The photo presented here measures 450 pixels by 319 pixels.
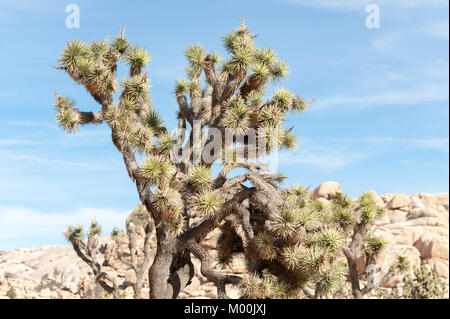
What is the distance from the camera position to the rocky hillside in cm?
3325

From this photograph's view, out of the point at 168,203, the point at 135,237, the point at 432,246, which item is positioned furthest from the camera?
the point at 432,246

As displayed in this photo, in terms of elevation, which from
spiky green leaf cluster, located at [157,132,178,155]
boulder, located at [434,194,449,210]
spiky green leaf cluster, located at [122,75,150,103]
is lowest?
boulder, located at [434,194,449,210]

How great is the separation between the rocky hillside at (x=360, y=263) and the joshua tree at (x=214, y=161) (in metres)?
13.5

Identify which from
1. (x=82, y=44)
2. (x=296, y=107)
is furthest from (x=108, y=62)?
(x=296, y=107)

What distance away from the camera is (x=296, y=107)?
1343cm

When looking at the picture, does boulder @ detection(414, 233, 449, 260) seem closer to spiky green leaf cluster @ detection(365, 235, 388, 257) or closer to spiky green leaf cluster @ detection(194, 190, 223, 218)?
spiky green leaf cluster @ detection(365, 235, 388, 257)

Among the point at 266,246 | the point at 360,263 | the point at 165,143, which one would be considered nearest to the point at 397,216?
the point at 360,263

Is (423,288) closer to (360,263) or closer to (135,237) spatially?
(360,263)

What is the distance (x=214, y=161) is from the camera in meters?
13.1

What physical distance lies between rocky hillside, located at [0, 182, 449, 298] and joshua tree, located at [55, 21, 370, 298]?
1353 centimetres

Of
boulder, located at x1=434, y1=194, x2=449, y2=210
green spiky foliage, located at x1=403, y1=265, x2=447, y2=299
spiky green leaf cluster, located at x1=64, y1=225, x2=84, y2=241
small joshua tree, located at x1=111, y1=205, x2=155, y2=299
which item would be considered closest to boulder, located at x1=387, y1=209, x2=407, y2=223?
boulder, located at x1=434, y1=194, x2=449, y2=210

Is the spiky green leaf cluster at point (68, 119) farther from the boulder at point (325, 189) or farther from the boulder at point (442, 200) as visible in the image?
the boulder at point (442, 200)

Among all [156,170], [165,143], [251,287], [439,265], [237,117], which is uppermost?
[237,117]

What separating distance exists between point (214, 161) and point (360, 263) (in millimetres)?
22469
